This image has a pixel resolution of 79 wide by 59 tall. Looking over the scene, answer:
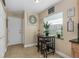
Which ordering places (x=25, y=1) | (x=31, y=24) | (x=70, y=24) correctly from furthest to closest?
(x=31, y=24), (x=25, y=1), (x=70, y=24)

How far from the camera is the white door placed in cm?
549

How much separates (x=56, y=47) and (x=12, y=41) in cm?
316

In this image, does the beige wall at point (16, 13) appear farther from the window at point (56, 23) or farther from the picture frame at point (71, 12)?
the picture frame at point (71, 12)

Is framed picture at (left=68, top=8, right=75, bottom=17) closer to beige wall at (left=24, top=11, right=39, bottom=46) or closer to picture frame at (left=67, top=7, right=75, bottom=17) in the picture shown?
picture frame at (left=67, top=7, right=75, bottom=17)

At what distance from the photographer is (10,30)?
5.52 metres

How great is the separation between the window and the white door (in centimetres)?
230

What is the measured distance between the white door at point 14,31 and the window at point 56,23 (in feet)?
7.56

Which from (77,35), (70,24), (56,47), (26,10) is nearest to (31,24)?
(26,10)

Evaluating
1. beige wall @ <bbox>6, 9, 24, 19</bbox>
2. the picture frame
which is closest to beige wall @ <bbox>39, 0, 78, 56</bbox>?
the picture frame

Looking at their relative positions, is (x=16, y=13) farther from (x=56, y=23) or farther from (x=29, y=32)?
(x=56, y=23)

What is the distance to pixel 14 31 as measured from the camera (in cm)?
572

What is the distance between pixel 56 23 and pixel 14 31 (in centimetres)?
306

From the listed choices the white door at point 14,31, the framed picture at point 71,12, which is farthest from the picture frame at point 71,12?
the white door at point 14,31

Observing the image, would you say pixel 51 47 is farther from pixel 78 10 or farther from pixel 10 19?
pixel 10 19
